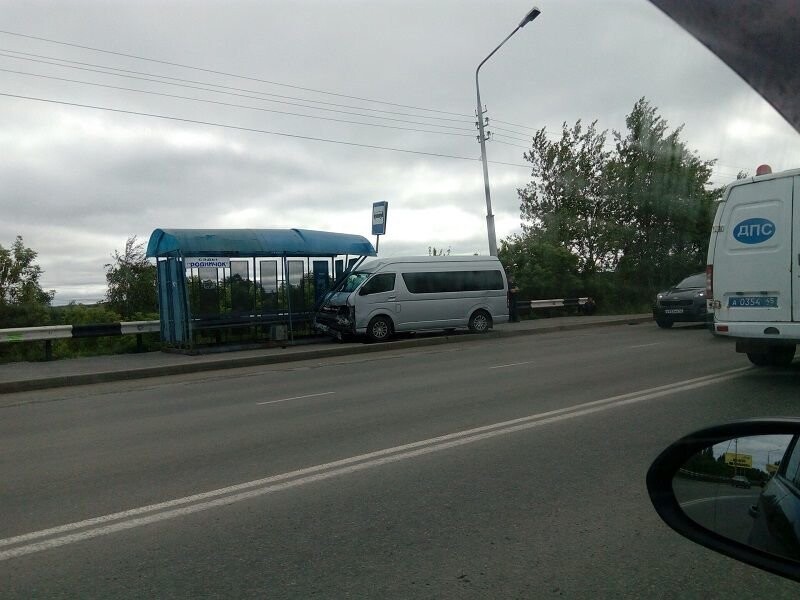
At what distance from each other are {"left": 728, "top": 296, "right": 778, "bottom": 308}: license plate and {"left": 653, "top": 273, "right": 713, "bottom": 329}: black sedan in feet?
30.2

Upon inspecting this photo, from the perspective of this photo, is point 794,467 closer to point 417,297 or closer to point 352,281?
point 352,281

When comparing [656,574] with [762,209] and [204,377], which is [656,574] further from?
[204,377]

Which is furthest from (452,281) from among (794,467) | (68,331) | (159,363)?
(794,467)

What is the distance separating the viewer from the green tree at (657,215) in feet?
65.6

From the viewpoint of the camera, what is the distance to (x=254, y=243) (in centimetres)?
1728

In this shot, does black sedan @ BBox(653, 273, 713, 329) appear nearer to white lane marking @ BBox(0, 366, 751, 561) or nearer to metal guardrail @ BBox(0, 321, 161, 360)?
white lane marking @ BBox(0, 366, 751, 561)

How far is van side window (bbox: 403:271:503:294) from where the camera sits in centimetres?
1878

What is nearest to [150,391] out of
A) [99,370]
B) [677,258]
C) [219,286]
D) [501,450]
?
[99,370]

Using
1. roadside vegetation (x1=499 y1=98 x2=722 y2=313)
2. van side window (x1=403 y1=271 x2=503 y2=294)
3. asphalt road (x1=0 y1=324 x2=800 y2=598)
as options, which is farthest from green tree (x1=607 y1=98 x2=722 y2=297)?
asphalt road (x1=0 y1=324 x2=800 y2=598)

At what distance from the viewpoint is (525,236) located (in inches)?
1133

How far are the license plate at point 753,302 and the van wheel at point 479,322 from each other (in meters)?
10.7

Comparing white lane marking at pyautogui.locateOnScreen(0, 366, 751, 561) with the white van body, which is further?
the white van body

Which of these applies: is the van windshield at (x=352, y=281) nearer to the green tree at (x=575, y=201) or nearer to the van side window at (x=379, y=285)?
the van side window at (x=379, y=285)

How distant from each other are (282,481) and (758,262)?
7045 mm
